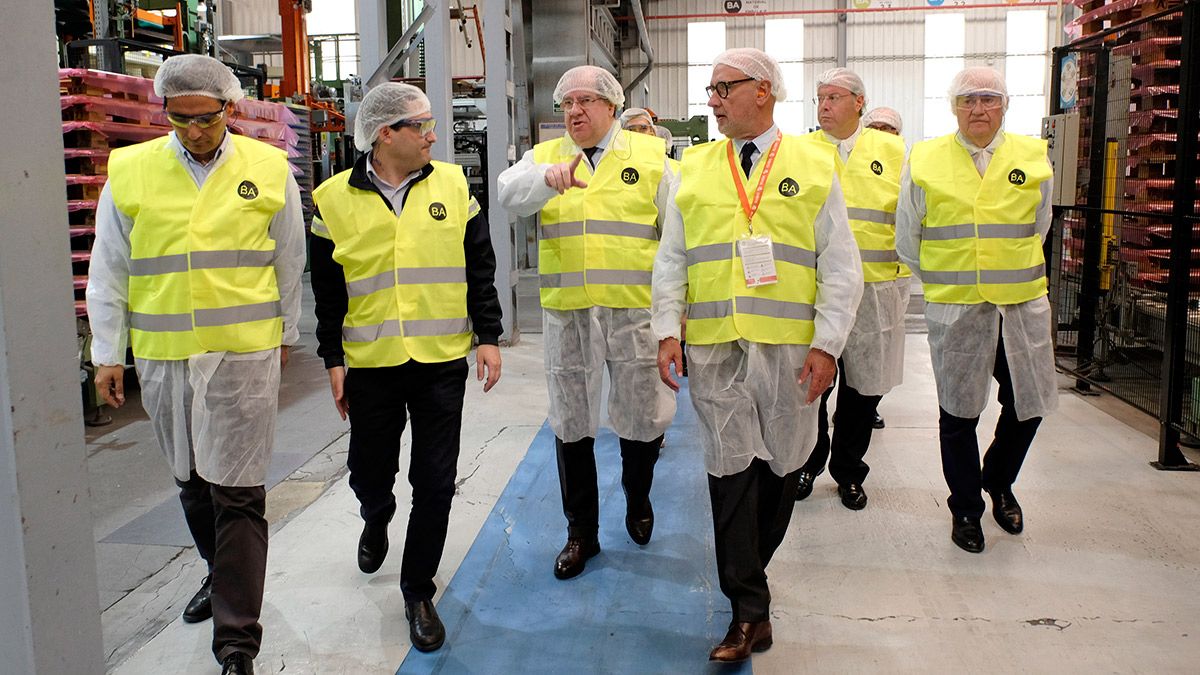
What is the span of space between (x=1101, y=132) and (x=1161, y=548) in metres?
4.34

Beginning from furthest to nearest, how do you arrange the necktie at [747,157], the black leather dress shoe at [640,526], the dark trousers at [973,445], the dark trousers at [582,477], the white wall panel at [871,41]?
the white wall panel at [871,41], the black leather dress shoe at [640,526], the dark trousers at [973,445], the dark trousers at [582,477], the necktie at [747,157]

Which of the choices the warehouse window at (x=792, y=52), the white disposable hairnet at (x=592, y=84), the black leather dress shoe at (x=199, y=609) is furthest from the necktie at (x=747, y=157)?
the warehouse window at (x=792, y=52)

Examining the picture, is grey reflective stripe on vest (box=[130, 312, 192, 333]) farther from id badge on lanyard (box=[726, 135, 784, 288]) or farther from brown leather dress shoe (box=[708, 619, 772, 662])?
brown leather dress shoe (box=[708, 619, 772, 662])

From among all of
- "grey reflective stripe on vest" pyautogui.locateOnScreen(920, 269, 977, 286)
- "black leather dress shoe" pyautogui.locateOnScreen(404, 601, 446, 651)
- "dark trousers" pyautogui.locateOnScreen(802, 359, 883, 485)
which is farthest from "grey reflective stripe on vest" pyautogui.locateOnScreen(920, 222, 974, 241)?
"black leather dress shoe" pyautogui.locateOnScreen(404, 601, 446, 651)

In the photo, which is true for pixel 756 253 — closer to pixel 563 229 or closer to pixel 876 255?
pixel 563 229

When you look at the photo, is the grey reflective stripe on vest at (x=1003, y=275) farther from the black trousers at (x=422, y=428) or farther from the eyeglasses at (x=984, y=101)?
the black trousers at (x=422, y=428)

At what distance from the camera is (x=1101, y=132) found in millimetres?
7430

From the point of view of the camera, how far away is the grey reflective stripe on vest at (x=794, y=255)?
120 inches

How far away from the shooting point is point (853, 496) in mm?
4664

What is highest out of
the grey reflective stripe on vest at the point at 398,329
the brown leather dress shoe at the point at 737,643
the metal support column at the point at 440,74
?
the metal support column at the point at 440,74

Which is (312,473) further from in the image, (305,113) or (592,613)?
(305,113)

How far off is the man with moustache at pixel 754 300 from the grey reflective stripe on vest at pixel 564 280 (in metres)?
0.68

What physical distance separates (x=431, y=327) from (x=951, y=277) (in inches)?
82.7

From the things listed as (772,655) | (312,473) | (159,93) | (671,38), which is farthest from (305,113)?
(671,38)
